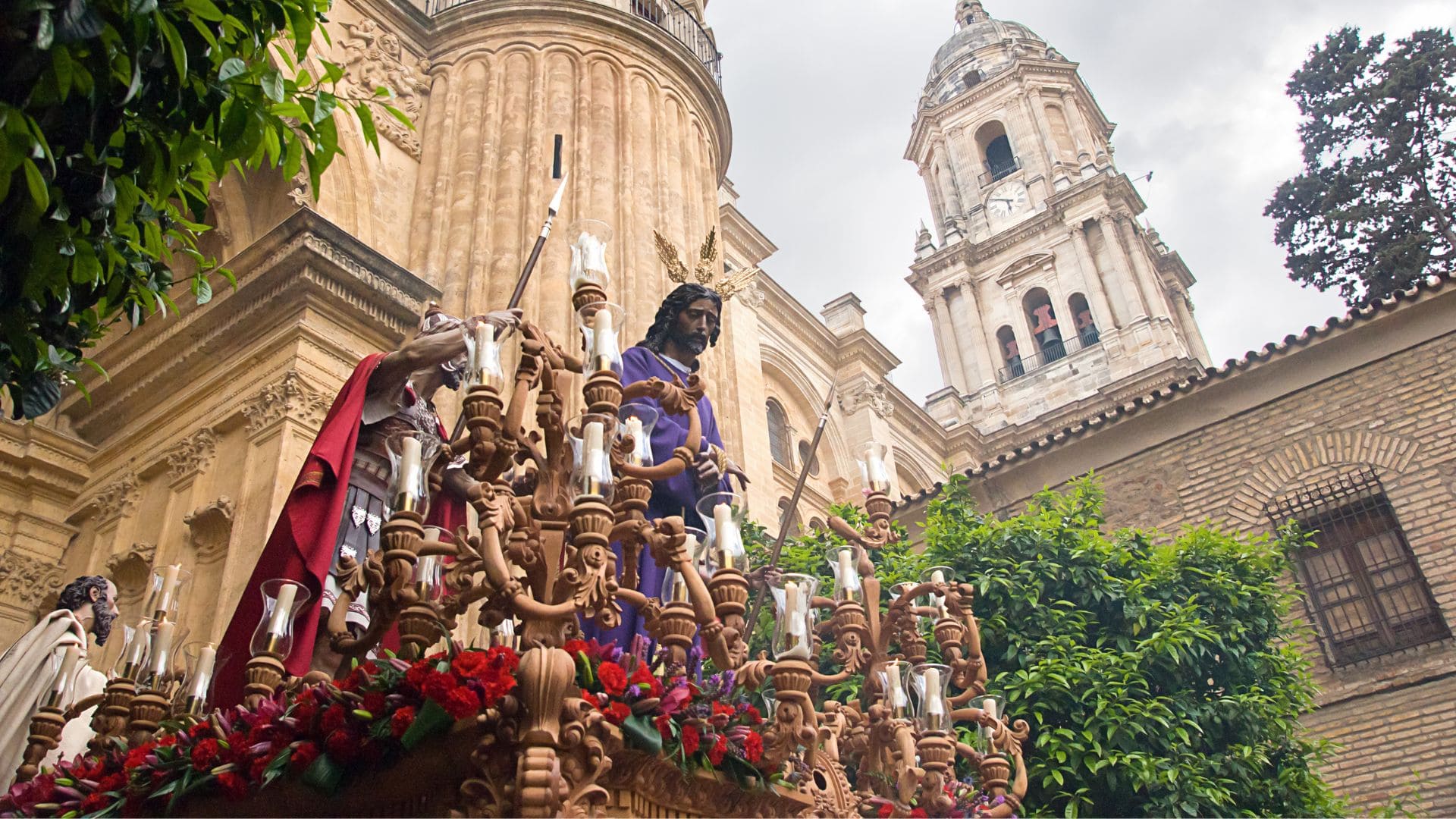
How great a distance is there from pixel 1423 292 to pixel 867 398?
43.7 feet

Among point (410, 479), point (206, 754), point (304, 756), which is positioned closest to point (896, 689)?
point (410, 479)

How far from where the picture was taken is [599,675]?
3.16m

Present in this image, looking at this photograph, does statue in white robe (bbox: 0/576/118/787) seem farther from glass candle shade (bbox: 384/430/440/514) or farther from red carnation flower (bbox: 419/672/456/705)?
red carnation flower (bbox: 419/672/456/705)

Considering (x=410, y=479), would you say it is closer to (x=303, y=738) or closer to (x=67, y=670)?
(x=303, y=738)

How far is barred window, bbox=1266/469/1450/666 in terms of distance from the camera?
11.7 meters

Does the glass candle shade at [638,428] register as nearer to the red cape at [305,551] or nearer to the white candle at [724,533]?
the white candle at [724,533]

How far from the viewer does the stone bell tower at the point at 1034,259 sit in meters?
31.9

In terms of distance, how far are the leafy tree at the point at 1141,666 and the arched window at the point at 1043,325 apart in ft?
79.9

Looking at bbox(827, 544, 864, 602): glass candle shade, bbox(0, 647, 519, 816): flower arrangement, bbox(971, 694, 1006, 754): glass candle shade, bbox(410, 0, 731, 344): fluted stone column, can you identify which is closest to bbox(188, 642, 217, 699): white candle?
bbox(0, 647, 519, 816): flower arrangement

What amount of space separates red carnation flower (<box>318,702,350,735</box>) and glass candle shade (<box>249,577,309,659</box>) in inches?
27.8

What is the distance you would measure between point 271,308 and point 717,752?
23.1ft

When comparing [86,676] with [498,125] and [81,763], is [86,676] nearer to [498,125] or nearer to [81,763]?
[81,763]

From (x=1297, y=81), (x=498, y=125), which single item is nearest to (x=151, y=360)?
(x=498, y=125)

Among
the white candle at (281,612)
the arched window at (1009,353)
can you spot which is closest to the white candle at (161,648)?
the white candle at (281,612)
